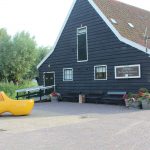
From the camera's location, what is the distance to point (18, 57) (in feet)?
139

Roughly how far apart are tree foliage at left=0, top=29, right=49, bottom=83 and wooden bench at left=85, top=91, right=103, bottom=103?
789 inches

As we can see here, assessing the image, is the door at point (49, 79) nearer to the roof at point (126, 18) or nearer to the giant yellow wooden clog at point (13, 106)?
the roof at point (126, 18)

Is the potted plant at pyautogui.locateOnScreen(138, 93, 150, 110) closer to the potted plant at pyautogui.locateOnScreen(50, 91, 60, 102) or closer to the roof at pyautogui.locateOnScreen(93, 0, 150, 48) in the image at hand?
the roof at pyautogui.locateOnScreen(93, 0, 150, 48)

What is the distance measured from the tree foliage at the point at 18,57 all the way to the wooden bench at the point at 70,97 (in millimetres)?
17667

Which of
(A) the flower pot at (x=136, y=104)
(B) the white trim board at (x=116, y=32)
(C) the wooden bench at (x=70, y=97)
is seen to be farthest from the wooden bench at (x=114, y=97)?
(B) the white trim board at (x=116, y=32)

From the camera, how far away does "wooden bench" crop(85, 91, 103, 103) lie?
2228 cm

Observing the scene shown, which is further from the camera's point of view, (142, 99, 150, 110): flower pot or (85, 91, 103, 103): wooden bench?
(85, 91, 103, 103): wooden bench

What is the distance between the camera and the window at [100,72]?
2203 cm

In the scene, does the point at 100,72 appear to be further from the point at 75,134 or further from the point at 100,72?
the point at 75,134

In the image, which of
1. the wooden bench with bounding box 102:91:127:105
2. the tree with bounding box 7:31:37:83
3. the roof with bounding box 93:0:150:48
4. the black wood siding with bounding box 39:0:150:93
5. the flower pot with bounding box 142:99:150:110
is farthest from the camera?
the tree with bounding box 7:31:37:83

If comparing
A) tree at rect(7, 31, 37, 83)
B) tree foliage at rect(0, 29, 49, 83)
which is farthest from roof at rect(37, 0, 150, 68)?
tree at rect(7, 31, 37, 83)

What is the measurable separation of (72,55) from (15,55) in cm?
1862

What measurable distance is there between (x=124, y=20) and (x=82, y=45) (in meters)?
3.25

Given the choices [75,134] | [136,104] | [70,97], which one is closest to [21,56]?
[70,97]
